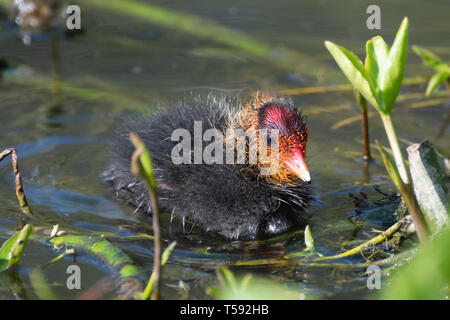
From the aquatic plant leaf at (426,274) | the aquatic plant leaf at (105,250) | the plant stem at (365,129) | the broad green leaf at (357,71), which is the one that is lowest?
the aquatic plant leaf at (105,250)

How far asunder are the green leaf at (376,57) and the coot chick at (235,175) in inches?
35.0

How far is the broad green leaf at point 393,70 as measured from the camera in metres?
2.29

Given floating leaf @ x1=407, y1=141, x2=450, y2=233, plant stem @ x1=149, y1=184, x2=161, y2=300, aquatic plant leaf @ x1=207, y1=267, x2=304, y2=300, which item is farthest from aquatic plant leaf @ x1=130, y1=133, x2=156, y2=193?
floating leaf @ x1=407, y1=141, x2=450, y2=233

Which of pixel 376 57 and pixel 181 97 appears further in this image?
pixel 181 97

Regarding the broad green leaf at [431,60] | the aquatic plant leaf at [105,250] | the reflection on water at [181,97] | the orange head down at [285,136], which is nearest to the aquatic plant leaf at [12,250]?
the reflection on water at [181,97]

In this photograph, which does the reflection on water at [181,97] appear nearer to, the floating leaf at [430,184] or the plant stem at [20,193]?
the plant stem at [20,193]

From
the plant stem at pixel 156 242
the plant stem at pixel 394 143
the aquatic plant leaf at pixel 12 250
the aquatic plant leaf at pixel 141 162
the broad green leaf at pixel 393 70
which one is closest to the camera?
the aquatic plant leaf at pixel 141 162

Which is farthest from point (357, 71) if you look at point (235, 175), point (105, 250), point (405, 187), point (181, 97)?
point (181, 97)

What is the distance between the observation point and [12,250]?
2.69 metres

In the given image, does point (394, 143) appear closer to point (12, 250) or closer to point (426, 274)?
point (426, 274)

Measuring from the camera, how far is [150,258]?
299cm

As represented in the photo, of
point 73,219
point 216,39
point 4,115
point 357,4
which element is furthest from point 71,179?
point 357,4

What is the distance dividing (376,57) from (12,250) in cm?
168
